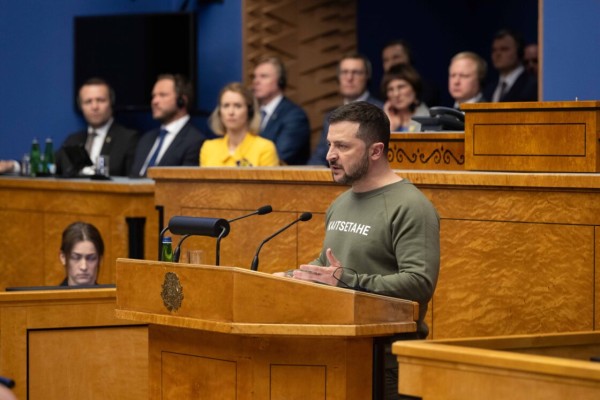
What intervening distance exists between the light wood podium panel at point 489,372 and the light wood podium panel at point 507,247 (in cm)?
122

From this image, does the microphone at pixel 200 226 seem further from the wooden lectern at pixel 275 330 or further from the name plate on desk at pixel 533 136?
the name plate on desk at pixel 533 136

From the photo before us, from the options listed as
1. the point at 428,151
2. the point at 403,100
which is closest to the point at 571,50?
the point at 403,100

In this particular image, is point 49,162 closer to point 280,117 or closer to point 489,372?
point 280,117

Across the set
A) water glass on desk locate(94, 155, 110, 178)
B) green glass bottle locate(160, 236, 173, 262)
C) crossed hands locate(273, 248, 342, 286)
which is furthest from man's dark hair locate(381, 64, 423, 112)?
crossed hands locate(273, 248, 342, 286)

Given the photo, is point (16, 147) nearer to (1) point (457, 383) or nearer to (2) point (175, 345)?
(2) point (175, 345)

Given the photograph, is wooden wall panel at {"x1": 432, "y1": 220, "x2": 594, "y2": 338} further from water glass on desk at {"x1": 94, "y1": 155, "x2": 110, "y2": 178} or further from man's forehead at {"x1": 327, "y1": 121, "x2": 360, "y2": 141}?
water glass on desk at {"x1": 94, "y1": 155, "x2": 110, "y2": 178}

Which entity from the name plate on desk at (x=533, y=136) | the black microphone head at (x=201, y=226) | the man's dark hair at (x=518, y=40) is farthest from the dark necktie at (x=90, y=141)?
the black microphone head at (x=201, y=226)

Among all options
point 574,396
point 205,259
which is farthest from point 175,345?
point 205,259

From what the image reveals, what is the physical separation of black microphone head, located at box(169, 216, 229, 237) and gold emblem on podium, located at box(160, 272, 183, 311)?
11.2 inches

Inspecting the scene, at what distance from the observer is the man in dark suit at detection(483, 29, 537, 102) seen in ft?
27.5

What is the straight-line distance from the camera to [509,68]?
28.4ft

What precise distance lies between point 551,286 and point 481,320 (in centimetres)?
34

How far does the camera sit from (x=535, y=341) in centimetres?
374

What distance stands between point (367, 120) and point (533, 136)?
1066 mm
